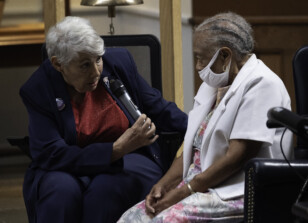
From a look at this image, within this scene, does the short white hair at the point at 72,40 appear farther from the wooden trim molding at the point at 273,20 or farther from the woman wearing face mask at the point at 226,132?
the wooden trim molding at the point at 273,20

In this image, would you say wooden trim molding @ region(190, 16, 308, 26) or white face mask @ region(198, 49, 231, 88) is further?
wooden trim molding @ region(190, 16, 308, 26)

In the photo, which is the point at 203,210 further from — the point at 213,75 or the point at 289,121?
the point at 289,121

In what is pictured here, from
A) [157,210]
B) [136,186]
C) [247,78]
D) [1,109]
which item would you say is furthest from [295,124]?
[1,109]

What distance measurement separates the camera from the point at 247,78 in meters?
2.45

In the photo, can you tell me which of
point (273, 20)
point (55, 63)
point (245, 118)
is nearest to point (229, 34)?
point (245, 118)

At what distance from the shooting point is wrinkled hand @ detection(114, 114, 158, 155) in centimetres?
276

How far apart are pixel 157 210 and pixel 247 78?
0.54 meters

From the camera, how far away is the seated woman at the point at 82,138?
8.98ft

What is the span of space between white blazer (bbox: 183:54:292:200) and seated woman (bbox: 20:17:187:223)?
1.24 feet

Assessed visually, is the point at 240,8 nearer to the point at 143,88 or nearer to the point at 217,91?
the point at 143,88

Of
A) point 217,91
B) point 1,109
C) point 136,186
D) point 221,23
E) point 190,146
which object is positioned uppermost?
point 221,23

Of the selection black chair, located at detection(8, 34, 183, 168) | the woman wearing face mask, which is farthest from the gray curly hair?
black chair, located at detection(8, 34, 183, 168)

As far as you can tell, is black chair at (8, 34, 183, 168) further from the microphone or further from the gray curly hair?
the microphone

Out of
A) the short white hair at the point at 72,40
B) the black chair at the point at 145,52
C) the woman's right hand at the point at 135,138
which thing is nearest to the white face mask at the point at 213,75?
the woman's right hand at the point at 135,138
